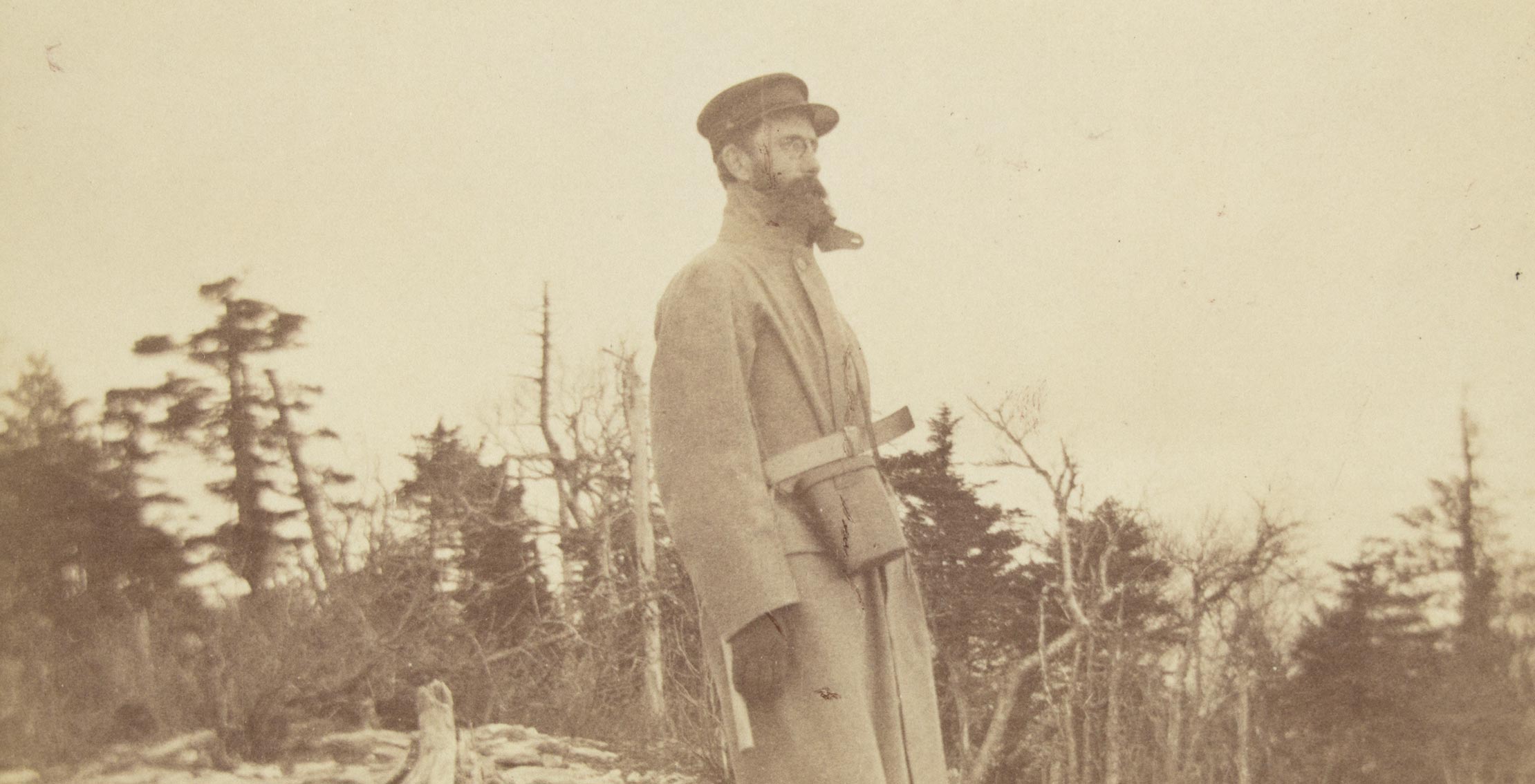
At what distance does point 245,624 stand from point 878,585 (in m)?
7.61

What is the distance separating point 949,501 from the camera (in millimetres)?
17547

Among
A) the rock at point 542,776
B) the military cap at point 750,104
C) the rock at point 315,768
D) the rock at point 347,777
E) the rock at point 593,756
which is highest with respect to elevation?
the military cap at point 750,104

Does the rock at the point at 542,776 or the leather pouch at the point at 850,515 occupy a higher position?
the leather pouch at the point at 850,515

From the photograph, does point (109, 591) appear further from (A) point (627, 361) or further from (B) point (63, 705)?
(A) point (627, 361)

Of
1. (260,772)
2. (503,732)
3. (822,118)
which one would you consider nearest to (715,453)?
(822,118)

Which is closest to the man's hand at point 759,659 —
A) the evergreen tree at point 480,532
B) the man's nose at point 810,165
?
the man's nose at point 810,165

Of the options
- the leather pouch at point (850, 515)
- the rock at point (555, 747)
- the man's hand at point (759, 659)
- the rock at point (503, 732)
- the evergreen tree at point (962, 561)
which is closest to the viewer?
the man's hand at point (759, 659)

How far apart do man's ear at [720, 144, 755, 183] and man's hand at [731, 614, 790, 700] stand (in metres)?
1.02

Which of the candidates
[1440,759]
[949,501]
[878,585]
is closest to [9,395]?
[878,585]

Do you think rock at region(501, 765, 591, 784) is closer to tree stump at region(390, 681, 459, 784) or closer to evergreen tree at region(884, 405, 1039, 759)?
tree stump at region(390, 681, 459, 784)

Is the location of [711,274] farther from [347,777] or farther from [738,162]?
[347,777]

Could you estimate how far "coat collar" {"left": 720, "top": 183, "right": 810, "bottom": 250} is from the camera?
2424 mm

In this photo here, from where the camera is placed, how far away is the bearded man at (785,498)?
2.04 meters

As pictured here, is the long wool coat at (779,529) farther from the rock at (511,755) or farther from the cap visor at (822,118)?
the rock at (511,755)
